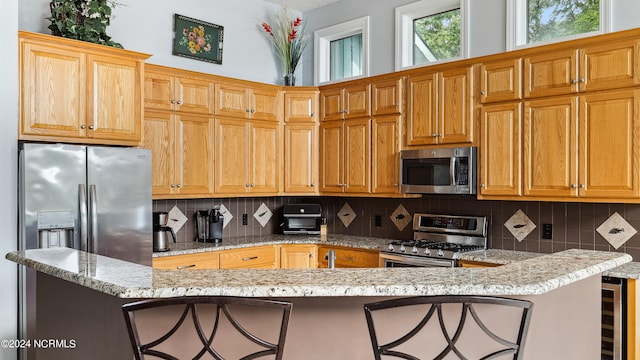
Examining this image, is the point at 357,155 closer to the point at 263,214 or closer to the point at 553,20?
the point at 263,214

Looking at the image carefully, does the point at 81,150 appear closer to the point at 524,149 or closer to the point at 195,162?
the point at 195,162

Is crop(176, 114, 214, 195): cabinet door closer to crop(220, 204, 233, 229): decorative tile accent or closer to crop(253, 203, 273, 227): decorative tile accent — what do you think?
crop(220, 204, 233, 229): decorative tile accent

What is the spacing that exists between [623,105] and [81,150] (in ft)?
11.3

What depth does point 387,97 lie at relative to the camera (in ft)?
14.8

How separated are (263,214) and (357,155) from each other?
1.21m

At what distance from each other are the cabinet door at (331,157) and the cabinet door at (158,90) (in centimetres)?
149

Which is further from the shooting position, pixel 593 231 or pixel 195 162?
pixel 195 162

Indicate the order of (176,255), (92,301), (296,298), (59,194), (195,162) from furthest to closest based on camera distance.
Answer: (195,162)
(176,255)
(59,194)
(92,301)
(296,298)

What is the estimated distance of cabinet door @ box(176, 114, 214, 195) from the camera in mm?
4293

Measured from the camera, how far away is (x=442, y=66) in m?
4.13

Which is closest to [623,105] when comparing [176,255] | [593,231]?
[593,231]

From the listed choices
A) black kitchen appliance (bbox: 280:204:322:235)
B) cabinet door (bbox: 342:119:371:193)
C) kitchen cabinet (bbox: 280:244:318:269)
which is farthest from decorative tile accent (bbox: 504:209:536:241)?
black kitchen appliance (bbox: 280:204:322:235)

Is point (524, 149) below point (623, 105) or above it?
below

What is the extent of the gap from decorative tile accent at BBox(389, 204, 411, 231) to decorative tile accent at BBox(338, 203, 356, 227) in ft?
1.62
